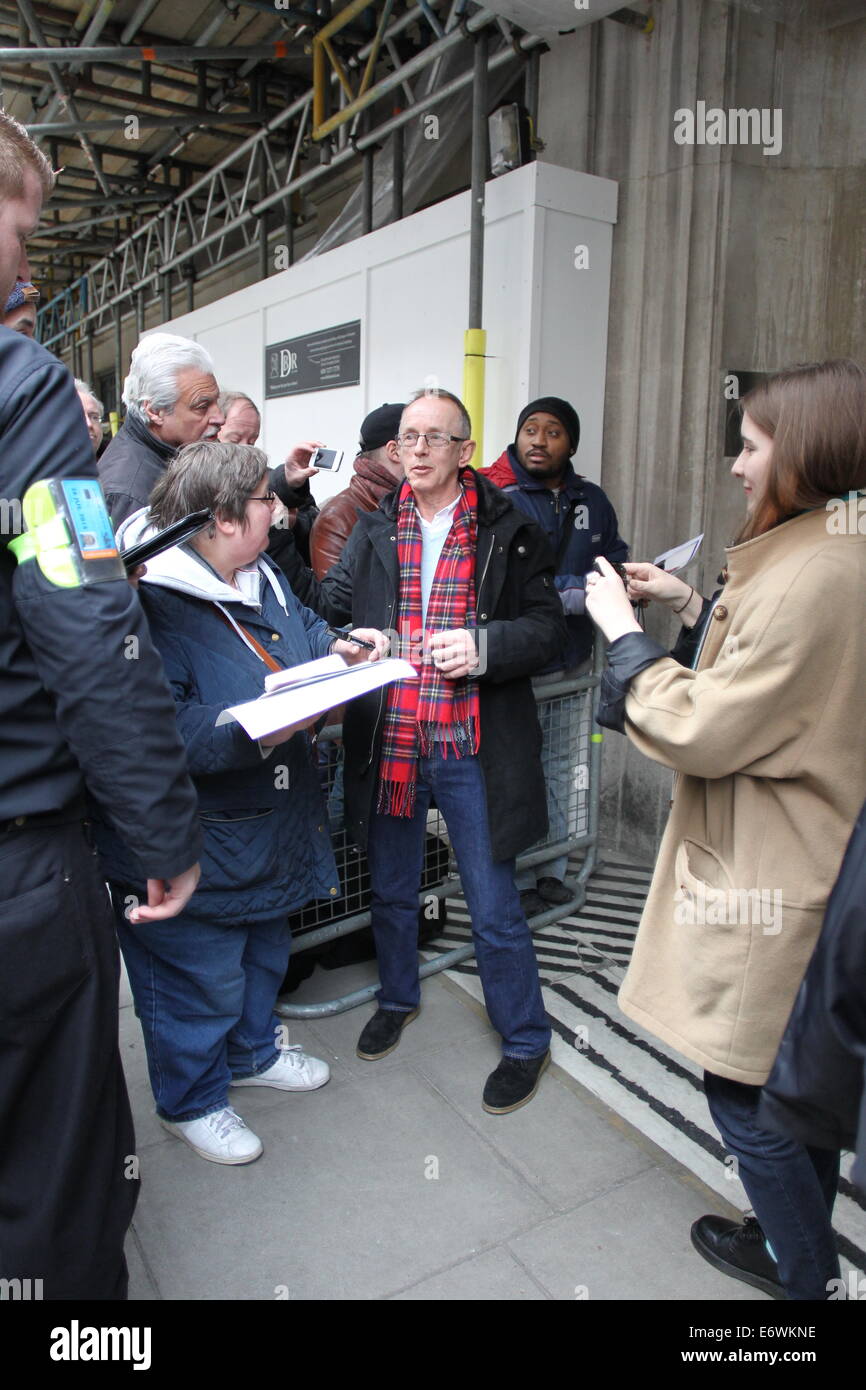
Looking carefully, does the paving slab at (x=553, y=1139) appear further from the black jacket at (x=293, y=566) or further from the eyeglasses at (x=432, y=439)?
the eyeglasses at (x=432, y=439)

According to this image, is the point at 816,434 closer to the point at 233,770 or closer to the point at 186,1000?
the point at 233,770

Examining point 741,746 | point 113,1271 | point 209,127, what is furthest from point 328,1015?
point 209,127

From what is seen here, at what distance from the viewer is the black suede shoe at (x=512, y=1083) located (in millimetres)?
2412

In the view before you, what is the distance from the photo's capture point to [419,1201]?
2.10m

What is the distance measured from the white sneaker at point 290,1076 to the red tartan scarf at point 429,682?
765 millimetres

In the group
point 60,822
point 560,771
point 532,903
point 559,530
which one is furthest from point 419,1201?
point 559,530

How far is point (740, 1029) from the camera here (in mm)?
1580

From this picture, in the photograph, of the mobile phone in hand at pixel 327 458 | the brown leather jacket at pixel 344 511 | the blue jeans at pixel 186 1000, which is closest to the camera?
the blue jeans at pixel 186 1000

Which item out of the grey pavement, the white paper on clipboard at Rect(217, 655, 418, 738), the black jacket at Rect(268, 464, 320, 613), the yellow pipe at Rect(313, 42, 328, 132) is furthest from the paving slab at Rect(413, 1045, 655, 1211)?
the yellow pipe at Rect(313, 42, 328, 132)

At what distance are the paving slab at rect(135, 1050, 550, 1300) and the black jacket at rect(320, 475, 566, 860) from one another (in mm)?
747

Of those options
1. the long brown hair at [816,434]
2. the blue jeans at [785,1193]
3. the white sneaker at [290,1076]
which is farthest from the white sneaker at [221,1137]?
the long brown hair at [816,434]

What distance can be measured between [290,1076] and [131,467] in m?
1.76

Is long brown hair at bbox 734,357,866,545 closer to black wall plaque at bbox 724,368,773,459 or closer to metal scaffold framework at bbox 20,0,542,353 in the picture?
black wall plaque at bbox 724,368,773,459
